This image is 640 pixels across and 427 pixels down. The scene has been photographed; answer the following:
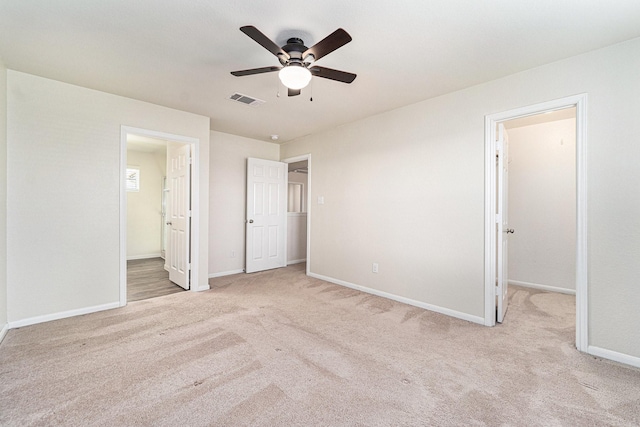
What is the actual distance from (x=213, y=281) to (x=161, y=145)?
319 centimetres

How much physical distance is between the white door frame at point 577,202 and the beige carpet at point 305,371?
0.87 ft

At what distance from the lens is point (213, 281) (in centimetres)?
455

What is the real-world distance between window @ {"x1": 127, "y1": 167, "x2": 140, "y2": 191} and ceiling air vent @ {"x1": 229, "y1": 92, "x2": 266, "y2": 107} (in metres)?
4.41

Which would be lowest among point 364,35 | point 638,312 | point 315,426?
point 315,426

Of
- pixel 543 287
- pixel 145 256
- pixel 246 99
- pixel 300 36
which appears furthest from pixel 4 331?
pixel 543 287

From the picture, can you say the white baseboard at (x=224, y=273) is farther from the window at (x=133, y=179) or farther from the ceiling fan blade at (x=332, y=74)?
the ceiling fan blade at (x=332, y=74)

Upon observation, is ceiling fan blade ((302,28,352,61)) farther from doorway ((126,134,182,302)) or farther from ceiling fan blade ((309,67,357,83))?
doorway ((126,134,182,302))

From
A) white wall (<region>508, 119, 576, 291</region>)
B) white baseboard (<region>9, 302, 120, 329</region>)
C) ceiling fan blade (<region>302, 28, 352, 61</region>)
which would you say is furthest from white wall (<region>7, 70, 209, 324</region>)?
white wall (<region>508, 119, 576, 291</region>)

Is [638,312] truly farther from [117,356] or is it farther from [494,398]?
[117,356]

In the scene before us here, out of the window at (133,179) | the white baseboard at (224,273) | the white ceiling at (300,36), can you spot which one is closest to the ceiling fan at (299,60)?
the white ceiling at (300,36)

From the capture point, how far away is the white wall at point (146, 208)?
20.9 feet

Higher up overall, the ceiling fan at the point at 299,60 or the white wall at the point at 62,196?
the ceiling fan at the point at 299,60

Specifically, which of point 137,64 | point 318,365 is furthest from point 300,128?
point 318,365

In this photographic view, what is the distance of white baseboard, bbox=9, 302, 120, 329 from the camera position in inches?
110
